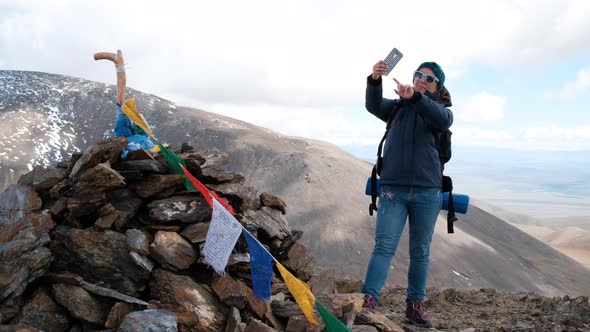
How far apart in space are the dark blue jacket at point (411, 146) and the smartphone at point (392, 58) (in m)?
0.29

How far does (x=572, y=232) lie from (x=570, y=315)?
18650 cm

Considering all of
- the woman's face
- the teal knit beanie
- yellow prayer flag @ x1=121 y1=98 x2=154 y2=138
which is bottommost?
yellow prayer flag @ x1=121 y1=98 x2=154 y2=138

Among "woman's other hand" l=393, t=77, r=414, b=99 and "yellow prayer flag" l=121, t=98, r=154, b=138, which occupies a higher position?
"woman's other hand" l=393, t=77, r=414, b=99

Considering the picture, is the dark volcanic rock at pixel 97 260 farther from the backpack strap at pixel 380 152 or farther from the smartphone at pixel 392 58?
the smartphone at pixel 392 58

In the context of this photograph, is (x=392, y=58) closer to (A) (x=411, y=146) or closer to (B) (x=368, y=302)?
(A) (x=411, y=146)

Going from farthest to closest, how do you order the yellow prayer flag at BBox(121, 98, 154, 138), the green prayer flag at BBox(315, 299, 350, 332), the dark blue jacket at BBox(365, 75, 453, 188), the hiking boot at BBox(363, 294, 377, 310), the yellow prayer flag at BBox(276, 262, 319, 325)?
1. the yellow prayer flag at BBox(121, 98, 154, 138)
2. the hiking boot at BBox(363, 294, 377, 310)
3. the dark blue jacket at BBox(365, 75, 453, 188)
4. the yellow prayer flag at BBox(276, 262, 319, 325)
5. the green prayer flag at BBox(315, 299, 350, 332)

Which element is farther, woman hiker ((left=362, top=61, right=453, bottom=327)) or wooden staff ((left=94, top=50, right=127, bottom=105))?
wooden staff ((left=94, top=50, right=127, bottom=105))

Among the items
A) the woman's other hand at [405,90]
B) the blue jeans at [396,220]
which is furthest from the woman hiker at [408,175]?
the woman's other hand at [405,90]

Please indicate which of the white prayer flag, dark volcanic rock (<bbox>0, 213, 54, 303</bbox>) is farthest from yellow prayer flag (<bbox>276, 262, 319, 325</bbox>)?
dark volcanic rock (<bbox>0, 213, 54, 303</bbox>)

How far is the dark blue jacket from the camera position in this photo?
5.86 m

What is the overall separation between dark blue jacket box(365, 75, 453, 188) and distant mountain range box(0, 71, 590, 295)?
57.5 m

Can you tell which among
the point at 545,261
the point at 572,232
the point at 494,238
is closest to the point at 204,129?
the point at 494,238

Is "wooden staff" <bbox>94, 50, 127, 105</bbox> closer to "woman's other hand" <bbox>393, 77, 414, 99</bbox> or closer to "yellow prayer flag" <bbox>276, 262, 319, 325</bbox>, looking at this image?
"yellow prayer flag" <bbox>276, 262, 319, 325</bbox>

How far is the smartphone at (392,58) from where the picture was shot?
18.2 feet
